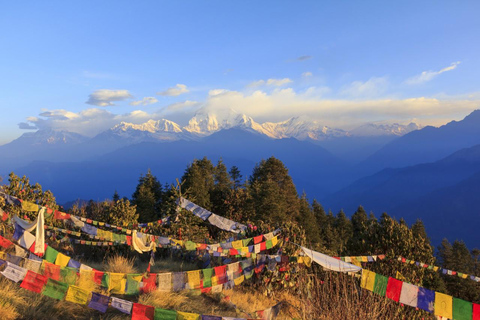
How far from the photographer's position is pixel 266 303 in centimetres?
855

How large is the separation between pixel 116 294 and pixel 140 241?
3590 millimetres

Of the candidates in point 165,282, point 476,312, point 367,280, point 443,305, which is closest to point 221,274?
point 165,282

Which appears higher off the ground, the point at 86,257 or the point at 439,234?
the point at 86,257

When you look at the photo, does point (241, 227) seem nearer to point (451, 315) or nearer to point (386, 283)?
point (386, 283)

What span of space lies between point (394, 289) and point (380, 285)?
0.30m

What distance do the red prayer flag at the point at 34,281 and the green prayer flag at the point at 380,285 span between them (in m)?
6.91

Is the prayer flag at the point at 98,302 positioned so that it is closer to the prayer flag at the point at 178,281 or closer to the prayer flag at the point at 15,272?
the prayer flag at the point at 15,272

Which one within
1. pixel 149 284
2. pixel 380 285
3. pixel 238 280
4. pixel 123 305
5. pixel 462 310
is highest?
pixel 123 305

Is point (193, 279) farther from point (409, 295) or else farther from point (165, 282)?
point (409, 295)

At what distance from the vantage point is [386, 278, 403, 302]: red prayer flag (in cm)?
655

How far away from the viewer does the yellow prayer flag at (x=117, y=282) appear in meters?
6.18

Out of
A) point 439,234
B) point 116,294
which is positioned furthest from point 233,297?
point 439,234

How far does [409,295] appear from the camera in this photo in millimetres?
6441

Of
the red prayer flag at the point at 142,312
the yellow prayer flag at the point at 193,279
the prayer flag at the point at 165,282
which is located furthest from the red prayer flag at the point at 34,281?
the yellow prayer flag at the point at 193,279
